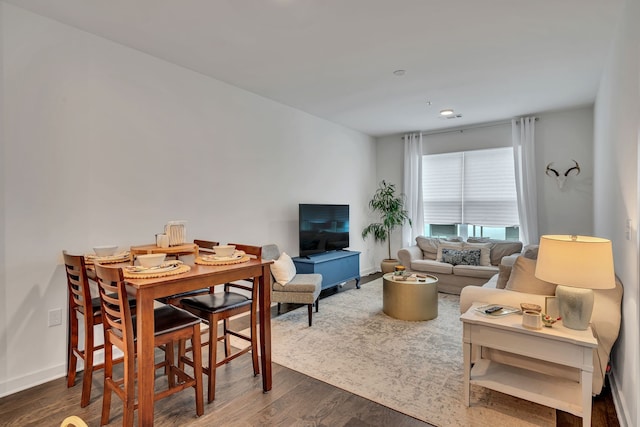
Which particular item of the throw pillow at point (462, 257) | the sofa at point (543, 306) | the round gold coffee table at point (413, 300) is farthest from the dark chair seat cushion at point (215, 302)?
the throw pillow at point (462, 257)

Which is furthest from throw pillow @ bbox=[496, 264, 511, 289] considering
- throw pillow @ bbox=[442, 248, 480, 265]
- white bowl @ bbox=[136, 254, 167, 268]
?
white bowl @ bbox=[136, 254, 167, 268]

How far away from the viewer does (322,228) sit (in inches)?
196

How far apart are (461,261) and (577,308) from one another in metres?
3.25

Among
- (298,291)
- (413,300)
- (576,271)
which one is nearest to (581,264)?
(576,271)

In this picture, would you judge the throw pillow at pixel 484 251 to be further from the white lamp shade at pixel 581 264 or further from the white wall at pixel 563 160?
the white lamp shade at pixel 581 264

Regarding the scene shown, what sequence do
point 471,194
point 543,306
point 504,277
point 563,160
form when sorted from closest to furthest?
1. point 543,306
2. point 504,277
3. point 563,160
4. point 471,194

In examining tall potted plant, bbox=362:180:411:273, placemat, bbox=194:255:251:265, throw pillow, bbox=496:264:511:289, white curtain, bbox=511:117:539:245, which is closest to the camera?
placemat, bbox=194:255:251:265

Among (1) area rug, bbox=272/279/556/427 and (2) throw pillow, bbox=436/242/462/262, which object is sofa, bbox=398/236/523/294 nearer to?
(2) throw pillow, bbox=436/242/462/262

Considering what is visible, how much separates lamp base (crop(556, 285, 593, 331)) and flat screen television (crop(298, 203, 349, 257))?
316 cm

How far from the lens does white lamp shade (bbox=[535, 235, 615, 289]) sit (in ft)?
6.15

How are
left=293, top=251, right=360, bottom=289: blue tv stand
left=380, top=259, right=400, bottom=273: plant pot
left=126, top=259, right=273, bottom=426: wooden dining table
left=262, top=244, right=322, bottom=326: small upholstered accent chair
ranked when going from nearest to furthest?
left=126, top=259, right=273, bottom=426: wooden dining table, left=262, top=244, right=322, bottom=326: small upholstered accent chair, left=293, top=251, right=360, bottom=289: blue tv stand, left=380, top=259, right=400, bottom=273: plant pot

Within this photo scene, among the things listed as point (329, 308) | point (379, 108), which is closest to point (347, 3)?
point (379, 108)

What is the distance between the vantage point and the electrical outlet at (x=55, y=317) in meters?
2.59

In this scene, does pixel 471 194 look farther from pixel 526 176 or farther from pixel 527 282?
pixel 527 282
